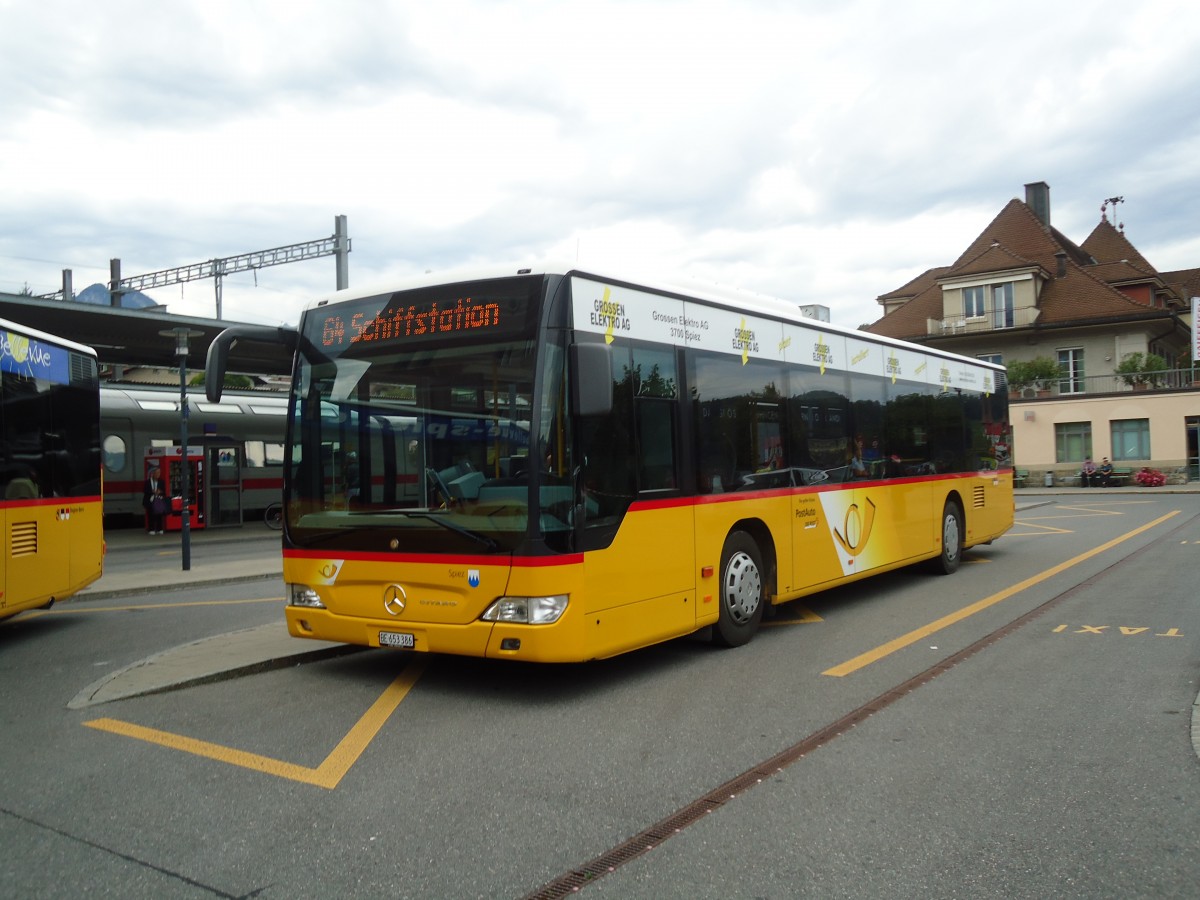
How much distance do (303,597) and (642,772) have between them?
335 cm

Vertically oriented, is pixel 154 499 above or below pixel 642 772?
above

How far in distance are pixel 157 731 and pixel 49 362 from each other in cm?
517

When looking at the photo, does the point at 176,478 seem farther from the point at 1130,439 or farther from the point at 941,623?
the point at 1130,439

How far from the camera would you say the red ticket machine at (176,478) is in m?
25.4

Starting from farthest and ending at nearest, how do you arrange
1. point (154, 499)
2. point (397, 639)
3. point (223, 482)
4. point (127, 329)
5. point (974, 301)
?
point (974, 301) → point (223, 482) → point (127, 329) → point (154, 499) → point (397, 639)

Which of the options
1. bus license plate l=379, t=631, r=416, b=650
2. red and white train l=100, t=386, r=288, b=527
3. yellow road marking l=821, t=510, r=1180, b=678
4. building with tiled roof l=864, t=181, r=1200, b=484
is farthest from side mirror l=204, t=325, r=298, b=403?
building with tiled roof l=864, t=181, r=1200, b=484

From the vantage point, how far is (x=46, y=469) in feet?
31.3

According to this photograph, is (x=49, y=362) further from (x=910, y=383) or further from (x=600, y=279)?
(x=910, y=383)

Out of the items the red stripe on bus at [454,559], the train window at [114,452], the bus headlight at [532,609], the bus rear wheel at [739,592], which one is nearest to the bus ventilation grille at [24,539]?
the red stripe on bus at [454,559]

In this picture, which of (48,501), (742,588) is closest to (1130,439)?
(742,588)

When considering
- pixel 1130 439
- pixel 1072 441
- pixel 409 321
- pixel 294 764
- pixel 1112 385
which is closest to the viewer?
pixel 294 764

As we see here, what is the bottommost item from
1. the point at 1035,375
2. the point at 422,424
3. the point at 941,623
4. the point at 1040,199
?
the point at 941,623

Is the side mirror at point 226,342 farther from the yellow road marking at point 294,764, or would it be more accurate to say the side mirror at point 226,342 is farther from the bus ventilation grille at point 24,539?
the bus ventilation grille at point 24,539

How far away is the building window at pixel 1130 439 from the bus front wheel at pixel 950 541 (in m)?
36.2
